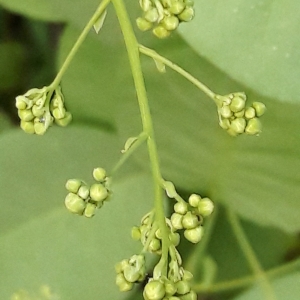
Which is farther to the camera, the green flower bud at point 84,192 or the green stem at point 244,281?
the green stem at point 244,281

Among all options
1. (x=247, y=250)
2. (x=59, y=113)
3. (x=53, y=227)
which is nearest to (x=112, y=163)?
(x=53, y=227)

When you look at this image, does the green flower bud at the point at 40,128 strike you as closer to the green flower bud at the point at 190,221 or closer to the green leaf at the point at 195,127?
the green flower bud at the point at 190,221

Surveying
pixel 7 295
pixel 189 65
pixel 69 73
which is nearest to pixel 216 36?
pixel 189 65

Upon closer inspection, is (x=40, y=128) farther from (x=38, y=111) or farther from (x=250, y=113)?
(x=250, y=113)

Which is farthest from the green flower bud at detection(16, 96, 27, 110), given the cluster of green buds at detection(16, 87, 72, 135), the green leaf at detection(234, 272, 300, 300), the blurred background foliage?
the green leaf at detection(234, 272, 300, 300)

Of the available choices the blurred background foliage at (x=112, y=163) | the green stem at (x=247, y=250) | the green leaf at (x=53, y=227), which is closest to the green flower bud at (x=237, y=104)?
the blurred background foliage at (x=112, y=163)

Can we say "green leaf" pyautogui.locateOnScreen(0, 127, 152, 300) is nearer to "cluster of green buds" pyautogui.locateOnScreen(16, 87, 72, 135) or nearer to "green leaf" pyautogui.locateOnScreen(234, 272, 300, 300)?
"green leaf" pyautogui.locateOnScreen(234, 272, 300, 300)

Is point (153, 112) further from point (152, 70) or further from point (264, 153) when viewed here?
point (264, 153)
